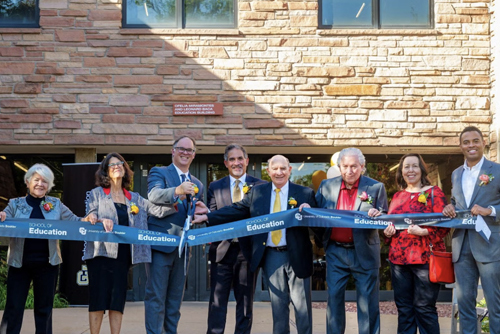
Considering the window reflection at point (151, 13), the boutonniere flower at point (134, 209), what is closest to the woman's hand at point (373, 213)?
the boutonniere flower at point (134, 209)

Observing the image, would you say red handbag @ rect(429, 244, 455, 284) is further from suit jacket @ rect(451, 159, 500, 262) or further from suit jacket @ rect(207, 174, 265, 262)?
suit jacket @ rect(207, 174, 265, 262)

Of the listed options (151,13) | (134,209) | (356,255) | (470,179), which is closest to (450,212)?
(470,179)

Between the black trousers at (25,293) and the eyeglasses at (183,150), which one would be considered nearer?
the black trousers at (25,293)

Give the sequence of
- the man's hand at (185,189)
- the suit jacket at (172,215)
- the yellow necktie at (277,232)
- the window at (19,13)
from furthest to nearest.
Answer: the window at (19,13) < the suit jacket at (172,215) < the yellow necktie at (277,232) < the man's hand at (185,189)

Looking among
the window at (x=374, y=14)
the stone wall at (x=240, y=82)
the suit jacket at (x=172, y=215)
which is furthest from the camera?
the window at (x=374, y=14)

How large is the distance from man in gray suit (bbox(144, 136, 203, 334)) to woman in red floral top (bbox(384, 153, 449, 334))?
1988mm

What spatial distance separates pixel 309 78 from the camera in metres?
10.7

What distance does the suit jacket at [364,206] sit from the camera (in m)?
6.16

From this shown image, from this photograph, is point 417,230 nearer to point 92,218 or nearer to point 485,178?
point 485,178

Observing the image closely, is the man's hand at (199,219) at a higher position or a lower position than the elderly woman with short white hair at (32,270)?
higher

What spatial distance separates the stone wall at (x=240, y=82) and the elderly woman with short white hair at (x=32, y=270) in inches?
167

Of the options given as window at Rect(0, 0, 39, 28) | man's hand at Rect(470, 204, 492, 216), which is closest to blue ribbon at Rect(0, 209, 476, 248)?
man's hand at Rect(470, 204, 492, 216)

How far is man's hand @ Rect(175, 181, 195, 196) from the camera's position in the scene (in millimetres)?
5996

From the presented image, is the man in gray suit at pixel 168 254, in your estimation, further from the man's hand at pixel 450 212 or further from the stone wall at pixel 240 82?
the stone wall at pixel 240 82
